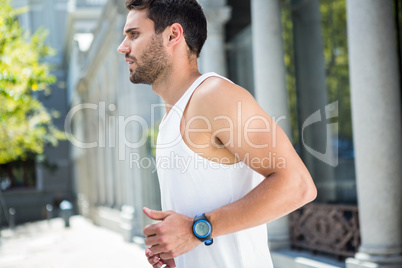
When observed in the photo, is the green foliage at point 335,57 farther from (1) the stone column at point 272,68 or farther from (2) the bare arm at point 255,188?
(2) the bare arm at point 255,188

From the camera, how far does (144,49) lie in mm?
1882

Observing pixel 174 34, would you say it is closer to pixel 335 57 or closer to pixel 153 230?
pixel 153 230

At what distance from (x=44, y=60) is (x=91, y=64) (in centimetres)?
2075

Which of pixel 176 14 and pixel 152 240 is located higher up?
pixel 176 14

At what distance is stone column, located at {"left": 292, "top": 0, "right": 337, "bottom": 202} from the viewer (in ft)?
39.1

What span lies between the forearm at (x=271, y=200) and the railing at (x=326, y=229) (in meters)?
6.55

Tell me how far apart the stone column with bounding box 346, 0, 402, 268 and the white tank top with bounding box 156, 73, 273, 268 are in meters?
5.31

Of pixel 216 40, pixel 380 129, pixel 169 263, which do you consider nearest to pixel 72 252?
pixel 216 40

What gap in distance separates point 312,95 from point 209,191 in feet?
35.4

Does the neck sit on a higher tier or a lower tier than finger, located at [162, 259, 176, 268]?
higher

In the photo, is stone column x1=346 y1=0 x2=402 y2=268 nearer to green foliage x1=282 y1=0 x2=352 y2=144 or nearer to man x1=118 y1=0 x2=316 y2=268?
green foliage x1=282 y1=0 x2=352 y2=144

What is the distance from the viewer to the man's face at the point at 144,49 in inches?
73.8

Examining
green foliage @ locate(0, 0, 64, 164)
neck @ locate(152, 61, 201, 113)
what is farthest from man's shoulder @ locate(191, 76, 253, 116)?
green foliage @ locate(0, 0, 64, 164)

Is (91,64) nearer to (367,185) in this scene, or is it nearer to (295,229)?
(295,229)
